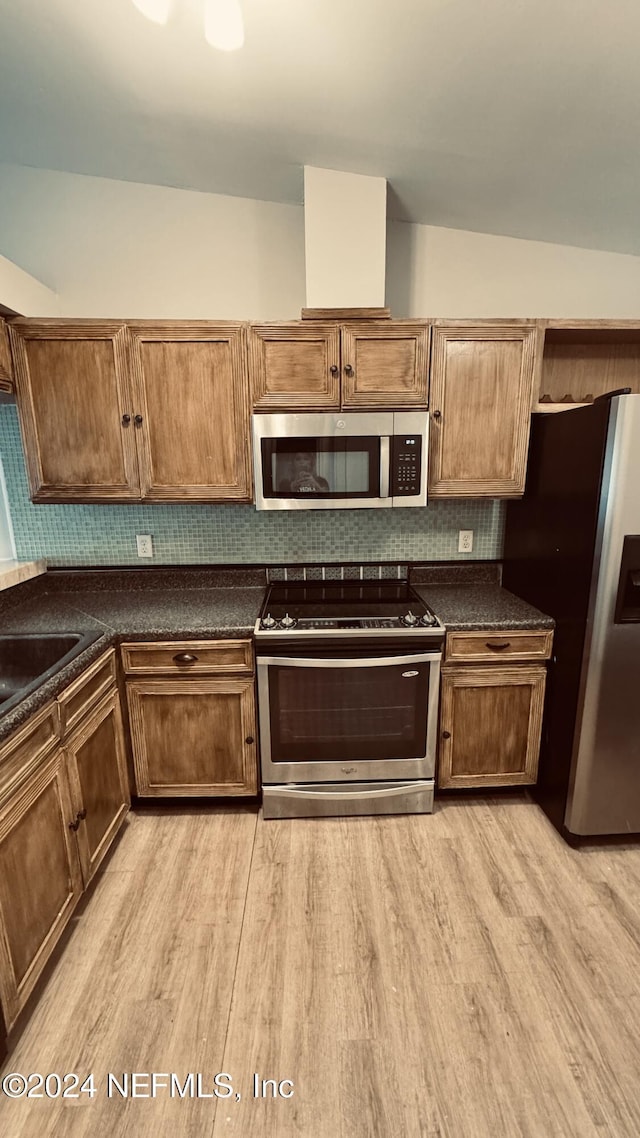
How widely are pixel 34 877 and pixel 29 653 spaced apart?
0.80 metres

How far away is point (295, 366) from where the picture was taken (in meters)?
2.08

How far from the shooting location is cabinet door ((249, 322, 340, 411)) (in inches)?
80.7

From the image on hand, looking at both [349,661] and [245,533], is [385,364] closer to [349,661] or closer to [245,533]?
[245,533]

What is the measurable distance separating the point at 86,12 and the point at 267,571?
1.98 m

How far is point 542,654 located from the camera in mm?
2104

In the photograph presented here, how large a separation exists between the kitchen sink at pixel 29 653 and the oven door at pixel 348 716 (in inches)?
29.3

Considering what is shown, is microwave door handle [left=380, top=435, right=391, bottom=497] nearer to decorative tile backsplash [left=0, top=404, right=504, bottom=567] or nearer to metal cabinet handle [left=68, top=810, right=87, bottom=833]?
decorative tile backsplash [left=0, top=404, right=504, bottom=567]

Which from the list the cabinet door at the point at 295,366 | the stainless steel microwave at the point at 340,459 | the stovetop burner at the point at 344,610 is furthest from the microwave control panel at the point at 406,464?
the stovetop burner at the point at 344,610

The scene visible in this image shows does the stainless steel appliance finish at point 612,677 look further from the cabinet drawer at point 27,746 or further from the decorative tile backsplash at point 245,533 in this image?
the cabinet drawer at point 27,746

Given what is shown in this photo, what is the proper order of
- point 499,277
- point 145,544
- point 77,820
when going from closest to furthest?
point 77,820
point 499,277
point 145,544

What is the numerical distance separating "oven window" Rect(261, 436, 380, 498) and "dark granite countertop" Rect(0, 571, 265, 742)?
1.92 ft

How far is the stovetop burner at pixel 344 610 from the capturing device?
2037 millimetres

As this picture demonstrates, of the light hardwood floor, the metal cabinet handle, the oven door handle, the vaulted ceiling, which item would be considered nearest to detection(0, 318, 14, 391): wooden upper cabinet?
the vaulted ceiling

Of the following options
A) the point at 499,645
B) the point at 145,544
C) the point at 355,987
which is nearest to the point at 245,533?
the point at 145,544
